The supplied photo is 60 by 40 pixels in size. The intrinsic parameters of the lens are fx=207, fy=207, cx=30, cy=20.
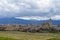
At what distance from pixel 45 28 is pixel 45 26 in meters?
3.91

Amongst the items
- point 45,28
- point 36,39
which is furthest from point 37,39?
point 45,28

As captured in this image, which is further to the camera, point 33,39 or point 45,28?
point 45,28

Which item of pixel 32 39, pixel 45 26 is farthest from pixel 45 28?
pixel 32 39

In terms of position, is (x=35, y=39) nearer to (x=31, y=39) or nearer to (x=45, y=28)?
(x=31, y=39)

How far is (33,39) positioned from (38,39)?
1834 mm

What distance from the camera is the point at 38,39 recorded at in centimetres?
7269

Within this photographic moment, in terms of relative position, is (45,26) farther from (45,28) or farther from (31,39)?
(31,39)

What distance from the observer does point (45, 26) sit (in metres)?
126

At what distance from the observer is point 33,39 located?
73250 mm

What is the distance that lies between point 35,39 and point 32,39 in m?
1.10

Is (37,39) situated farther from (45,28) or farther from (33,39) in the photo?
(45,28)

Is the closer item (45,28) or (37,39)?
(37,39)

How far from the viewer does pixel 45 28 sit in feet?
400

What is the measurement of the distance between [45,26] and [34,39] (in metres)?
53.0
